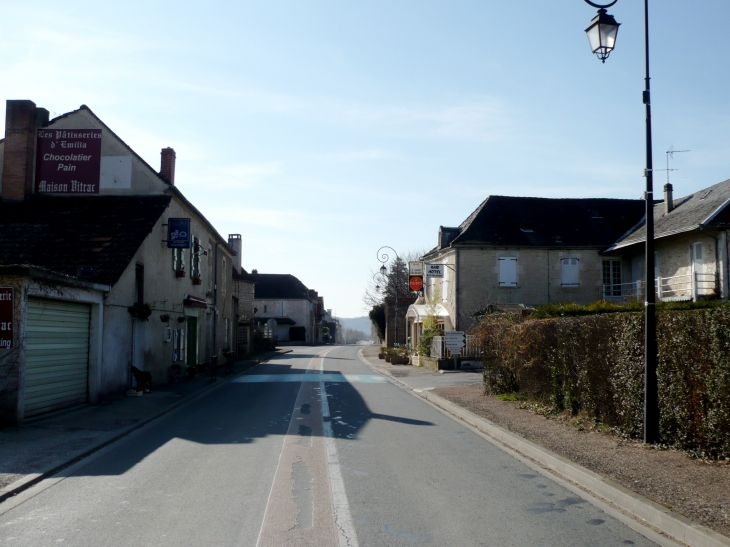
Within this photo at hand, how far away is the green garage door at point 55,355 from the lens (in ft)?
40.9

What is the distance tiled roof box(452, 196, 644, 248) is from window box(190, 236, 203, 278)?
45.8 ft

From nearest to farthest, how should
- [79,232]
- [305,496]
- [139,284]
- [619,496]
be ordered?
1. [619,496]
2. [305,496]
3. [79,232]
4. [139,284]

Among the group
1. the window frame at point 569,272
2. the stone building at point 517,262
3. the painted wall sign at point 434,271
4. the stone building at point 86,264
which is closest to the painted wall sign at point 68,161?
the stone building at point 86,264

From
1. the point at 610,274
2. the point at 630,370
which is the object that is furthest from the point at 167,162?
the point at 610,274

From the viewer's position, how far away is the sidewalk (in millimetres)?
8398

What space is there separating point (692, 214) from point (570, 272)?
7.64 m

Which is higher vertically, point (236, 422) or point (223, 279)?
point (223, 279)

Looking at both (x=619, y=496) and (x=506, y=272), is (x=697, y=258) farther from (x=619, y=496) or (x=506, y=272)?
(x=619, y=496)

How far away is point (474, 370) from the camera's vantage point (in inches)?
1125

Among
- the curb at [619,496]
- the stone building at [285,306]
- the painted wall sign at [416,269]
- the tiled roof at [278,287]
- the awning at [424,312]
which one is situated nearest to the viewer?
the curb at [619,496]

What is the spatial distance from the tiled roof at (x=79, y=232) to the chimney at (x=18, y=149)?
42cm

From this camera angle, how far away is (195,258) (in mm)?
25797

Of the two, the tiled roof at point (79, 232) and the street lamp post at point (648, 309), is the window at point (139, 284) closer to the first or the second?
the tiled roof at point (79, 232)

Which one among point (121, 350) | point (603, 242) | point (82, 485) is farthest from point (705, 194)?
point (82, 485)
